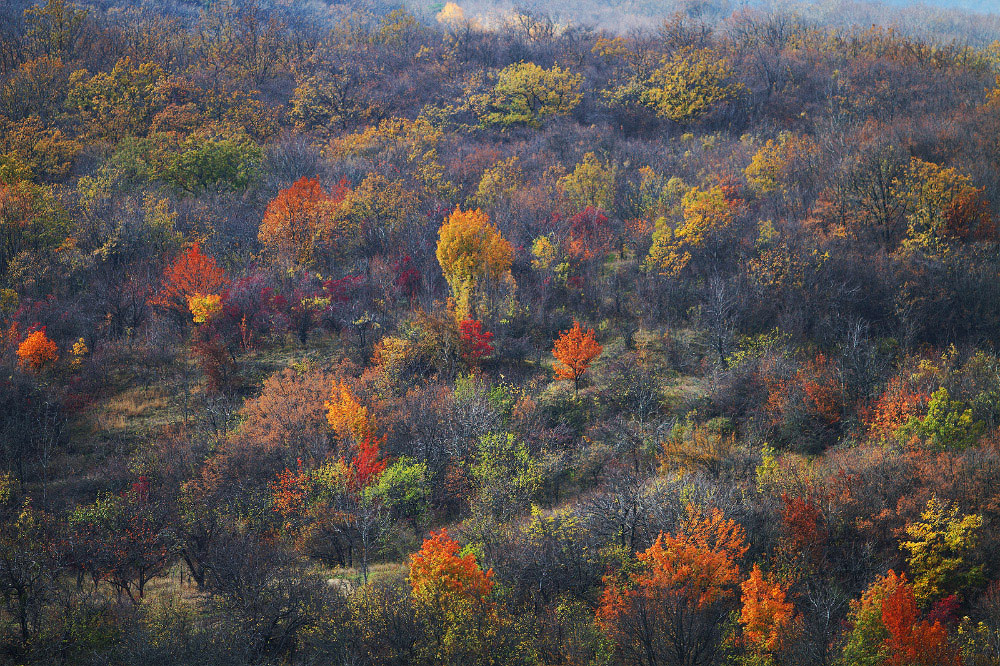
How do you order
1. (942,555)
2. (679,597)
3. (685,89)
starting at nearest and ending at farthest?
(679,597) < (942,555) < (685,89)

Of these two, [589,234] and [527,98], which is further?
[527,98]

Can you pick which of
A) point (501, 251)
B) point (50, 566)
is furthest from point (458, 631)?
point (501, 251)

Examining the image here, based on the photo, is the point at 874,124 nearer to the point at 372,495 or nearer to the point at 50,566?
the point at 372,495

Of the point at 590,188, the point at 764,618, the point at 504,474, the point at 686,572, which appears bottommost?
the point at 504,474

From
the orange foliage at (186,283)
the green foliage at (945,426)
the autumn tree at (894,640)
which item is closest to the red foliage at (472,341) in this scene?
the orange foliage at (186,283)

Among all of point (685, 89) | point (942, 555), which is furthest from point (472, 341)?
point (685, 89)

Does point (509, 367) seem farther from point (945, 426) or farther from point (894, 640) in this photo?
point (894, 640)

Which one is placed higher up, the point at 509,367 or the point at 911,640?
the point at 911,640

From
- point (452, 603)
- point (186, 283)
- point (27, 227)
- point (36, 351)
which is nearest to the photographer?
point (452, 603)
